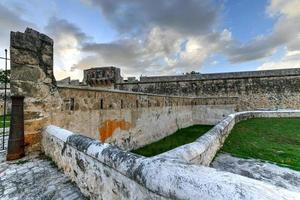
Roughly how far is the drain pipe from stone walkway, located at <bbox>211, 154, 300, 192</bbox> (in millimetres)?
3999

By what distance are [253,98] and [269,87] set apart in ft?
6.15

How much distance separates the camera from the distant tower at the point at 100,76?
19.5 m

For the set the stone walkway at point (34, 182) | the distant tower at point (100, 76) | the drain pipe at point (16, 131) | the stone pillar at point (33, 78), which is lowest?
the stone walkway at point (34, 182)

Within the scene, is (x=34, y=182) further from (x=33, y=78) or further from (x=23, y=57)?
(x=23, y=57)

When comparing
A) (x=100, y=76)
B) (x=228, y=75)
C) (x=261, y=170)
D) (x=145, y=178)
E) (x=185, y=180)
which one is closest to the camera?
(x=185, y=180)

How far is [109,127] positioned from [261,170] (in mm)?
4537

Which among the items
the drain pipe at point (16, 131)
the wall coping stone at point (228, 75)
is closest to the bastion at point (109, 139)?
the drain pipe at point (16, 131)

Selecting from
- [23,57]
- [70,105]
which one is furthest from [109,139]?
[23,57]

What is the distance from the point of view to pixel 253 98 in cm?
1989

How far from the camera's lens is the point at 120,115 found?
7.00 meters

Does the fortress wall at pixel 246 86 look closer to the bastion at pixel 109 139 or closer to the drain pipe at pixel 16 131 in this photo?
the bastion at pixel 109 139

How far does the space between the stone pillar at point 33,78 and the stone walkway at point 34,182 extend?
0.65 m

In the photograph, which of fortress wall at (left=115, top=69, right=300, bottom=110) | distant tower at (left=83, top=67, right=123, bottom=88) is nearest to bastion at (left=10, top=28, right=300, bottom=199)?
distant tower at (left=83, top=67, right=123, bottom=88)

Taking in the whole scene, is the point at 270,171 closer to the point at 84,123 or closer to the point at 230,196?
the point at 230,196
